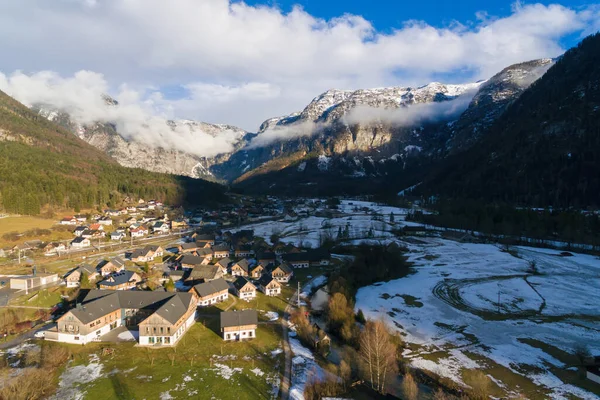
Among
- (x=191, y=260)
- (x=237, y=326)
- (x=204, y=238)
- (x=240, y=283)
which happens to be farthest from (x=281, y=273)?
(x=204, y=238)

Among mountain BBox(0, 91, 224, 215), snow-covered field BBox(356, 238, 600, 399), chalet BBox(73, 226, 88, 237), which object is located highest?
mountain BBox(0, 91, 224, 215)

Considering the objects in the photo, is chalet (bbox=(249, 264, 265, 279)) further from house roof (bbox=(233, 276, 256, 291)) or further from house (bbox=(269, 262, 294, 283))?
house roof (bbox=(233, 276, 256, 291))

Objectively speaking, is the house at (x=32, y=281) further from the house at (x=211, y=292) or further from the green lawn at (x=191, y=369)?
the house at (x=211, y=292)

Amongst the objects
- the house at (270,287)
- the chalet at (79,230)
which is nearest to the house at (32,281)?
the house at (270,287)

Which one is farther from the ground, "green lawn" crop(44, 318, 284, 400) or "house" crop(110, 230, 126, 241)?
"house" crop(110, 230, 126, 241)

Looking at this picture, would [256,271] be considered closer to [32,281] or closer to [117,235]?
[32,281]

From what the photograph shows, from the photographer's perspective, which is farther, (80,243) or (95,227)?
(95,227)

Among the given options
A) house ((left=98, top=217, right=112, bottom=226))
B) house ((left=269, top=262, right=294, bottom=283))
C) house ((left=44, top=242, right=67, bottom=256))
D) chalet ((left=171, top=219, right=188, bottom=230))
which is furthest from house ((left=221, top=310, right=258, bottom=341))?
house ((left=98, top=217, right=112, bottom=226))
